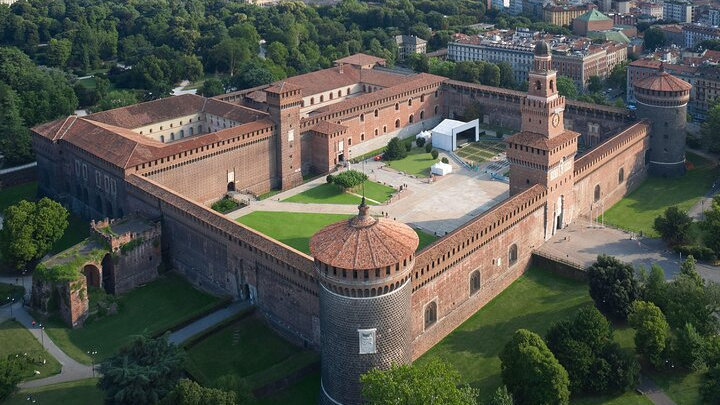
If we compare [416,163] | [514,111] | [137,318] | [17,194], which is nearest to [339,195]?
[416,163]

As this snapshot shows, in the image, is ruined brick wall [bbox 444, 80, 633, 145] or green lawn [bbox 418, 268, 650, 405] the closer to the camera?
green lawn [bbox 418, 268, 650, 405]

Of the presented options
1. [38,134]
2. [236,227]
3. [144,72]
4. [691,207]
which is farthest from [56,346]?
[144,72]

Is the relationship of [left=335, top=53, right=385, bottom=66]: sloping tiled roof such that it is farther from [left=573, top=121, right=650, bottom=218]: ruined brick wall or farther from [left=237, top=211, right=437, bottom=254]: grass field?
[left=573, top=121, right=650, bottom=218]: ruined brick wall

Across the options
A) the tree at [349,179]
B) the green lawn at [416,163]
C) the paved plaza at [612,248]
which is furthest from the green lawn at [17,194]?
the paved plaza at [612,248]

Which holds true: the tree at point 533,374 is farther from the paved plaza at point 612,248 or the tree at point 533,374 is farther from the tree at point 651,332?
the paved plaza at point 612,248

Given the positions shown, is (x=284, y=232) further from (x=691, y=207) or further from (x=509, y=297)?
(x=691, y=207)

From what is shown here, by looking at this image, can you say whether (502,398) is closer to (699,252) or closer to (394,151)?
(699,252)

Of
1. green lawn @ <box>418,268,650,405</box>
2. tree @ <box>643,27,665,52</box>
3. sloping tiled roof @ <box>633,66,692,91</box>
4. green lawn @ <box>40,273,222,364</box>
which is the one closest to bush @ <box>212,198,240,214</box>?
green lawn @ <box>40,273,222,364</box>
